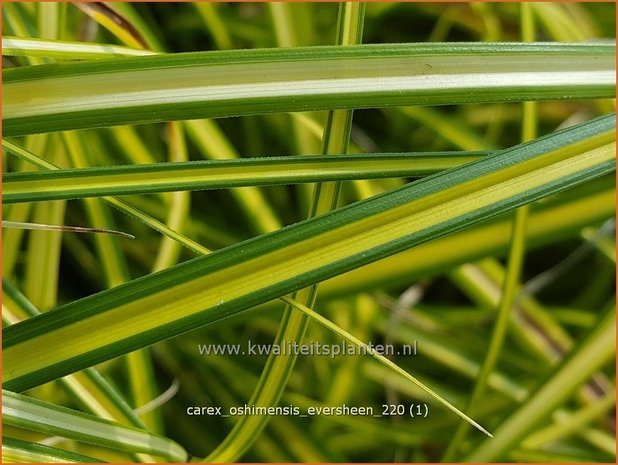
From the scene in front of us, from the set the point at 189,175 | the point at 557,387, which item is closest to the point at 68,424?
the point at 189,175

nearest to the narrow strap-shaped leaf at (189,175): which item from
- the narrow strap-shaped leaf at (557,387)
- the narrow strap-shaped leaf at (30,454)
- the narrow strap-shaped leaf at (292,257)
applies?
the narrow strap-shaped leaf at (292,257)

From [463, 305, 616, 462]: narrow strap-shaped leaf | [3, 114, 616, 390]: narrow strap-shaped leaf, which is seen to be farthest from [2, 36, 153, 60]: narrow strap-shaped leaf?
[463, 305, 616, 462]: narrow strap-shaped leaf

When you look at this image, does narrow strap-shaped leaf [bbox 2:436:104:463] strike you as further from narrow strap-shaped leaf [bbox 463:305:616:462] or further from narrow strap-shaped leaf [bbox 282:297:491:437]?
narrow strap-shaped leaf [bbox 463:305:616:462]

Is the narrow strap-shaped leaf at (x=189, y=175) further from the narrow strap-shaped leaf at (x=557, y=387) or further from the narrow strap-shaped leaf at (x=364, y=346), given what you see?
the narrow strap-shaped leaf at (x=557, y=387)

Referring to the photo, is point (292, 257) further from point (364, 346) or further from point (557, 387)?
point (557, 387)

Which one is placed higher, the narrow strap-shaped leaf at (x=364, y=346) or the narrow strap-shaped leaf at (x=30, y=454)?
the narrow strap-shaped leaf at (x=364, y=346)

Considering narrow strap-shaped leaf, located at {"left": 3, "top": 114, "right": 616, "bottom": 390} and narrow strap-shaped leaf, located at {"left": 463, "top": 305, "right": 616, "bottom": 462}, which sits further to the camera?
narrow strap-shaped leaf, located at {"left": 463, "top": 305, "right": 616, "bottom": 462}
